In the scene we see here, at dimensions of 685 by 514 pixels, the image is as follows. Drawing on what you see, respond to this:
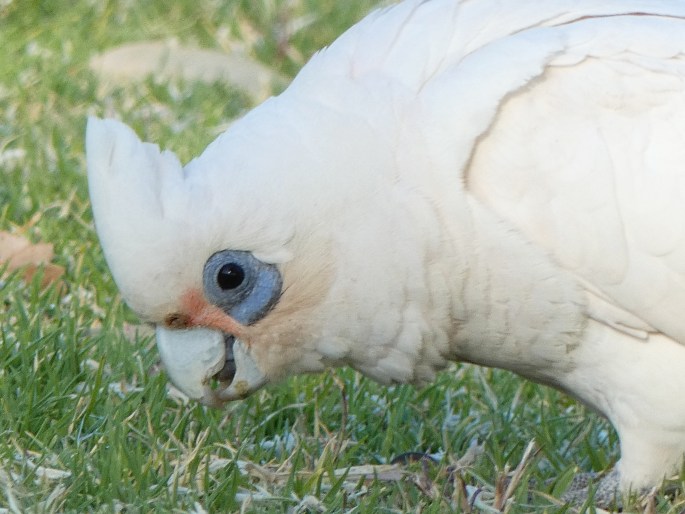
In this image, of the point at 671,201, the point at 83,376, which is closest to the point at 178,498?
the point at 83,376

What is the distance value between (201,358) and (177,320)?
0.39 ft

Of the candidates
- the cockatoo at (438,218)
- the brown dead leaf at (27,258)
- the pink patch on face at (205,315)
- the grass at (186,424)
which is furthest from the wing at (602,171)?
the brown dead leaf at (27,258)

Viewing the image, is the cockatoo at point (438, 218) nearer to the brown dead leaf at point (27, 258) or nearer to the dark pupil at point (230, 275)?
the dark pupil at point (230, 275)

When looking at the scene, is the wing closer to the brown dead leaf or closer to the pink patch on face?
the pink patch on face

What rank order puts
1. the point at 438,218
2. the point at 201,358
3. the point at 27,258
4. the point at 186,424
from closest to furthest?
the point at 438,218 → the point at 201,358 → the point at 186,424 → the point at 27,258

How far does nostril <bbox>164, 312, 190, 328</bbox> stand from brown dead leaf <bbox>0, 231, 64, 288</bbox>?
49.4 inches

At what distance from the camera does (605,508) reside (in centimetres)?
335

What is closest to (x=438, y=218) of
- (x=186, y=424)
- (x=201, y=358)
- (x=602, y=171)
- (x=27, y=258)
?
(x=602, y=171)

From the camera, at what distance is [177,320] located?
3113 millimetres

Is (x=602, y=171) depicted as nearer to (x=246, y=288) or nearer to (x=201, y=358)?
(x=246, y=288)

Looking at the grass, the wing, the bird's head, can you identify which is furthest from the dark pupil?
the wing

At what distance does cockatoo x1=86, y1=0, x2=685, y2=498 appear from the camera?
302cm

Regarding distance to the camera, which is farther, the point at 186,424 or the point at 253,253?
the point at 186,424

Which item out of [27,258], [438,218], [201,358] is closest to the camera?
[438,218]
